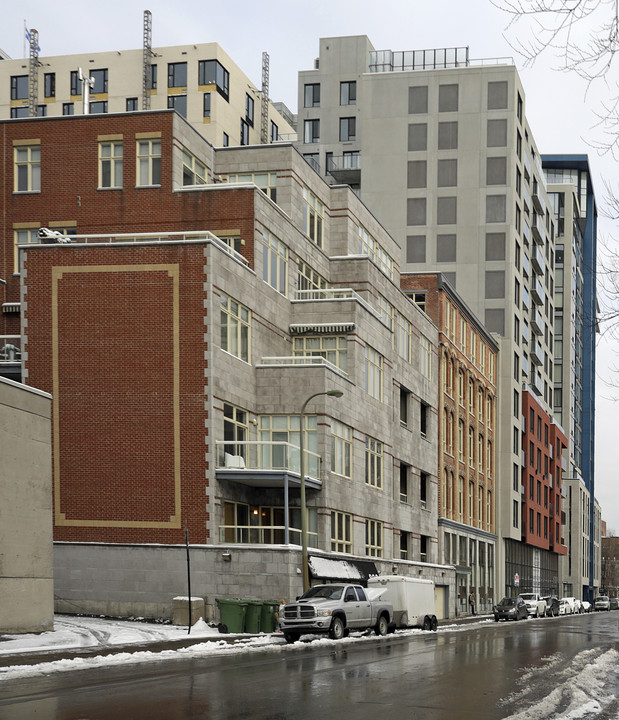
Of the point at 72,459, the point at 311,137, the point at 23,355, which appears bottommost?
the point at 72,459

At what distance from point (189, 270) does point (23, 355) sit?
292 inches

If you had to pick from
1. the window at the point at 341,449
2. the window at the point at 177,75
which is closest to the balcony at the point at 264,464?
the window at the point at 341,449

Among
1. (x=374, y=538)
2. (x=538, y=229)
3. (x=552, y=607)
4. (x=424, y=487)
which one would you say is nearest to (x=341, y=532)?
(x=374, y=538)

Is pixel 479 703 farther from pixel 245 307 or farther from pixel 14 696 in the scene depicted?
pixel 245 307

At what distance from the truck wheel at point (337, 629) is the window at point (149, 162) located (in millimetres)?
23875

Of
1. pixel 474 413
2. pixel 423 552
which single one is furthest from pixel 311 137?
pixel 423 552

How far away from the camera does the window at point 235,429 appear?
147 ft

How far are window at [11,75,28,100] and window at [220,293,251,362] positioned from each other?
54974mm

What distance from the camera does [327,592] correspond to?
117 ft

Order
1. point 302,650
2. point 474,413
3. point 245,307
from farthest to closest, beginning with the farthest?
point 474,413 < point 245,307 < point 302,650

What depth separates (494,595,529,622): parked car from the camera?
6512cm

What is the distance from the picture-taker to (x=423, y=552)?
69.9 metres

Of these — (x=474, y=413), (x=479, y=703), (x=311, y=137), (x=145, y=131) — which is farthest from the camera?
(x=311, y=137)

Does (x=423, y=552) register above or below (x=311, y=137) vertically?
below
